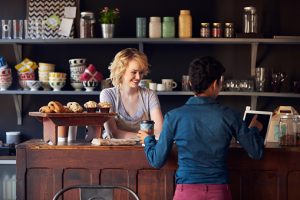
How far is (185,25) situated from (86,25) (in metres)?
0.79

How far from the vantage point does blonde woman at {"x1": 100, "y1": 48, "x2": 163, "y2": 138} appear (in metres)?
3.65

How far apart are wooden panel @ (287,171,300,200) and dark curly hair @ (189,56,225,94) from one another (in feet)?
2.35

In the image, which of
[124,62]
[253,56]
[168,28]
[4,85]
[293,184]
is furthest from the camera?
[4,85]

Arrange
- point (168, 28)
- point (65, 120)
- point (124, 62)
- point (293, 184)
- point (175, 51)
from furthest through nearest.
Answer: point (175, 51) → point (168, 28) → point (124, 62) → point (65, 120) → point (293, 184)

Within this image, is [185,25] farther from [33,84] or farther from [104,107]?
[104,107]

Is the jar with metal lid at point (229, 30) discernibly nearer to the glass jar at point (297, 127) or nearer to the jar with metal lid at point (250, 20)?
the jar with metal lid at point (250, 20)

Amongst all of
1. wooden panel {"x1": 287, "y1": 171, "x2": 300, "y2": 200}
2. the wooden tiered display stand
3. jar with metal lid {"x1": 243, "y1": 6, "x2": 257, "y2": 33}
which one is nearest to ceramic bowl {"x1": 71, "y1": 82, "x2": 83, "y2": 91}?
jar with metal lid {"x1": 243, "y1": 6, "x2": 257, "y2": 33}

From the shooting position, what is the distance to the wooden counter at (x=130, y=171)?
297 cm

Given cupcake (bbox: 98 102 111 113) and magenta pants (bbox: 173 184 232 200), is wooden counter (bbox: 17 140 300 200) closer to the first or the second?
cupcake (bbox: 98 102 111 113)

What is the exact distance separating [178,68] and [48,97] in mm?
1164

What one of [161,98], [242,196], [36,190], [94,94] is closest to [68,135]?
[36,190]

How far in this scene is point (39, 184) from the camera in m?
3.08

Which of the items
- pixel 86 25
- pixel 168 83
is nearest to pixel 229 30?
pixel 168 83

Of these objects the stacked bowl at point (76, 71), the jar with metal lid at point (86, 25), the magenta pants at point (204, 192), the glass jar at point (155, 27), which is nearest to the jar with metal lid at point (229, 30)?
the glass jar at point (155, 27)
